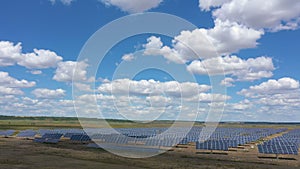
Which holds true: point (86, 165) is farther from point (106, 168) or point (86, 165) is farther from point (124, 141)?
point (124, 141)

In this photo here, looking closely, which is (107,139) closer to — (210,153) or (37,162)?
(210,153)

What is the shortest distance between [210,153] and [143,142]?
2142 centimetres

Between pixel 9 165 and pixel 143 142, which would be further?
pixel 143 142

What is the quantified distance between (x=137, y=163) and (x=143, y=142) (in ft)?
103

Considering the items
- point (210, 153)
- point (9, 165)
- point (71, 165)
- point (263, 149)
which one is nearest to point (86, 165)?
point (71, 165)

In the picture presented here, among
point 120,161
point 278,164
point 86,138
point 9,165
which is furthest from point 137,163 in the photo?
point 86,138

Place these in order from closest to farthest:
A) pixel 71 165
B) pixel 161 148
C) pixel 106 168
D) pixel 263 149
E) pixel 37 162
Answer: pixel 106 168 → pixel 71 165 → pixel 37 162 → pixel 263 149 → pixel 161 148

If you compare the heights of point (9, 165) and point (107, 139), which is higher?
point (107, 139)

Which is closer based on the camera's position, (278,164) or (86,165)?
(86,165)

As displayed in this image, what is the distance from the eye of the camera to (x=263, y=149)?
44.7 metres

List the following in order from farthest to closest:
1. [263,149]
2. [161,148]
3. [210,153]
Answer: [161,148] < [210,153] < [263,149]

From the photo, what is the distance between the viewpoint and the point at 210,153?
49656 mm

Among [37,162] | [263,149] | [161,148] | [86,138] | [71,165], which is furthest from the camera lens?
[86,138]

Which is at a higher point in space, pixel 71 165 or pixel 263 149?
pixel 263 149
